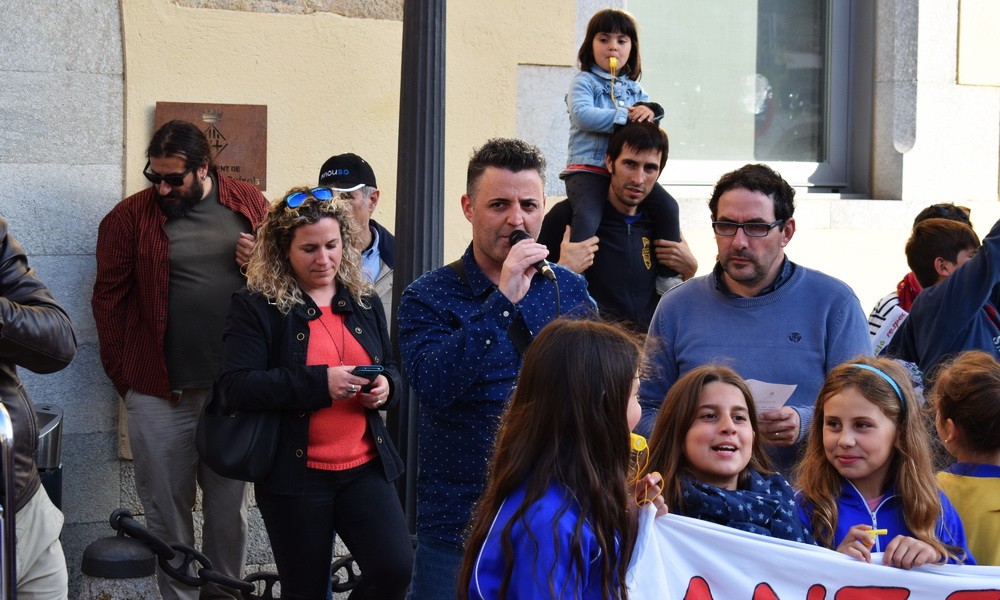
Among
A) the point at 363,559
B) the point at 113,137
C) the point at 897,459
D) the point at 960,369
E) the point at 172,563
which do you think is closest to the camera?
the point at 897,459

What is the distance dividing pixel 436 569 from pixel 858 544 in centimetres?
123

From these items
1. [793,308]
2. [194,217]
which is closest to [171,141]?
[194,217]

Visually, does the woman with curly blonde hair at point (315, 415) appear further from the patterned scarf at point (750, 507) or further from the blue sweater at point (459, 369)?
the patterned scarf at point (750, 507)

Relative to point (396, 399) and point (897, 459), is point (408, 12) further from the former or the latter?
point (897, 459)

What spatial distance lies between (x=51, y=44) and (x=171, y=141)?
886mm

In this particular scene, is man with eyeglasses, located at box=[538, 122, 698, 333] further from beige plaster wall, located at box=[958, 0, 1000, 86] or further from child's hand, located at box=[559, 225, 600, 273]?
beige plaster wall, located at box=[958, 0, 1000, 86]

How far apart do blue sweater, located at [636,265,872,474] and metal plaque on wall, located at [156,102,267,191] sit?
2.93 metres

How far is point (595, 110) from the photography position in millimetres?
5559

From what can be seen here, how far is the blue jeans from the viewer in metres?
3.20

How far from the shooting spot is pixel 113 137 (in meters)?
5.70

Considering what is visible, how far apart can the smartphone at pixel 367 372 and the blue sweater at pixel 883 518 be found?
1.61 meters

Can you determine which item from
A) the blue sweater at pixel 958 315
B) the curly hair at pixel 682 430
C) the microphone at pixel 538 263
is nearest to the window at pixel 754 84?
the blue sweater at pixel 958 315

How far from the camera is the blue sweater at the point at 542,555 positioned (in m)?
2.25

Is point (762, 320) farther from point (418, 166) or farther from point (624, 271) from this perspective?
point (624, 271)
